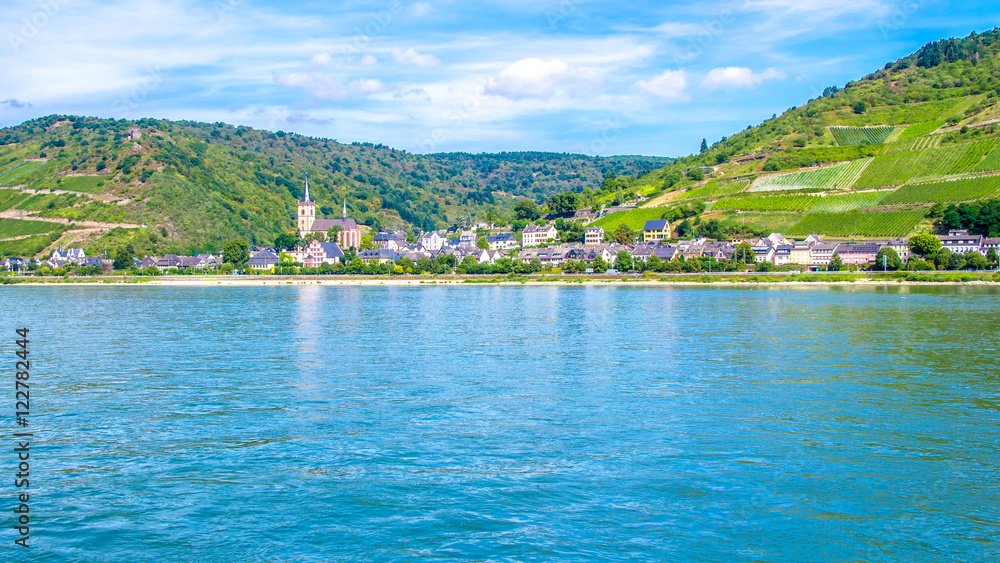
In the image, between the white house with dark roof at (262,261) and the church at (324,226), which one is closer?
the white house with dark roof at (262,261)

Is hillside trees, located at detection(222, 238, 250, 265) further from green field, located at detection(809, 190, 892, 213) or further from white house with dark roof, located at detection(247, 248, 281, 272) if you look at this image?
green field, located at detection(809, 190, 892, 213)

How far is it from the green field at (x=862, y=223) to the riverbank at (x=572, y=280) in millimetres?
15481

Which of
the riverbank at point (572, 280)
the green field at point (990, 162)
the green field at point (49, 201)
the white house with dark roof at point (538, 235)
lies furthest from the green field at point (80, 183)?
the green field at point (990, 162)

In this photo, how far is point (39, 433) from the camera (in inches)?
542

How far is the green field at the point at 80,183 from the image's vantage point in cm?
13651

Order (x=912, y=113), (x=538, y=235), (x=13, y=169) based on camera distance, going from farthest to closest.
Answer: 1. (x=13, y=169)
2. (x=912, y=113)
3. (x=538, y=235)

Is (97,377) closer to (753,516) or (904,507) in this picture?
(753,516)

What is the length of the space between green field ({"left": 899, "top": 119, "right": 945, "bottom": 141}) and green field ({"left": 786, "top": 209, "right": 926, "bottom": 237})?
110ft

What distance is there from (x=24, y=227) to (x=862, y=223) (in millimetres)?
131640

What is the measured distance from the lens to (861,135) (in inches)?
5231

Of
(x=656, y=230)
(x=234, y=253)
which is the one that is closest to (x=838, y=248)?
(x=656, y=230)

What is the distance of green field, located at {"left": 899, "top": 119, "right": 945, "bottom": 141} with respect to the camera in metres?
120

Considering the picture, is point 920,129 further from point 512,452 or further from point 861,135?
point 512,452

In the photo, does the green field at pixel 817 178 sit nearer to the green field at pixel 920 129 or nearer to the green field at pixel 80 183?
the green field at pixel 920 129
